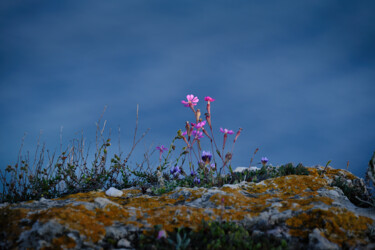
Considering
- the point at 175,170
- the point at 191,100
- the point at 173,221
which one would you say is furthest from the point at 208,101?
the point at 173,221

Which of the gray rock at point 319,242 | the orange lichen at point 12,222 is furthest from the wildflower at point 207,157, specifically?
the orange lichen at point 12,222

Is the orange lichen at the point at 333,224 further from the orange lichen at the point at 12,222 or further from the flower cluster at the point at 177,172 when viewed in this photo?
the flower cluster at the point at 177,172

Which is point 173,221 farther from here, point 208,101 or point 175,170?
point 175,170

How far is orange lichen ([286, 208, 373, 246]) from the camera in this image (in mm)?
2506

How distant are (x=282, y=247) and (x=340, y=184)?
313cm

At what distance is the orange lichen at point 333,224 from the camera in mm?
2506

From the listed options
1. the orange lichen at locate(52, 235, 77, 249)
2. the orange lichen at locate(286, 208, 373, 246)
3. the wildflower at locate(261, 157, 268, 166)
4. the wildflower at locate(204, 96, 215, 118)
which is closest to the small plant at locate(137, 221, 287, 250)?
the orange lichen at locate(286, 208, 373, 246)

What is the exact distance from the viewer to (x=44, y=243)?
2252 mm

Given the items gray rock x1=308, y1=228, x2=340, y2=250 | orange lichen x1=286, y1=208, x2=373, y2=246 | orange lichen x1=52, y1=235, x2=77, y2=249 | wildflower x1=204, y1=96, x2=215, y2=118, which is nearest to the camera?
orange lichen x1=52, y1=235, x2=77, y2=249

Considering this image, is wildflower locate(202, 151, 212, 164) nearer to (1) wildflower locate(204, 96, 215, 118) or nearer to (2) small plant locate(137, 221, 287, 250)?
(1) wildflower locate(204, 96, 215, 118)

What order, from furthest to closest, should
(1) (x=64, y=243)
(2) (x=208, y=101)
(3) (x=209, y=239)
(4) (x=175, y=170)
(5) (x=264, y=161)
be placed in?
(5) (x=264, y=161), (4) (x=175, y=170), (2) (x=208, y=101), (3) (x=209, y=239), (1) (x=64, y=243)

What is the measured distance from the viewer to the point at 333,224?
2.60 metres

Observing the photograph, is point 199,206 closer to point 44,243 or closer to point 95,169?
point 44,243

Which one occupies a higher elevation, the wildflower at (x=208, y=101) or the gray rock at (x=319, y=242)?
the wildflower at (x=208, y=101)
